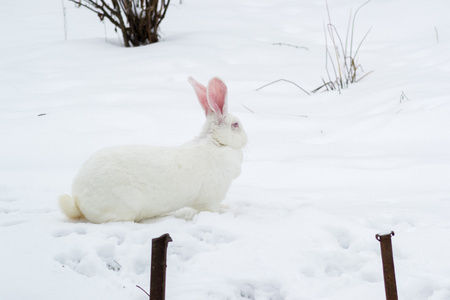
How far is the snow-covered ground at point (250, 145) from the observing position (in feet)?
5.67

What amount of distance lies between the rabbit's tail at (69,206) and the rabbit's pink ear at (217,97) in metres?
0.72

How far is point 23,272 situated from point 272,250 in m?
0.81

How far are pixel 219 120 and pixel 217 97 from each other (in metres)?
0.11

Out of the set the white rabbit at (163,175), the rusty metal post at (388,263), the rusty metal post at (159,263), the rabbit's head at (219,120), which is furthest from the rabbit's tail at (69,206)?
the rusty metal post at (388,263)

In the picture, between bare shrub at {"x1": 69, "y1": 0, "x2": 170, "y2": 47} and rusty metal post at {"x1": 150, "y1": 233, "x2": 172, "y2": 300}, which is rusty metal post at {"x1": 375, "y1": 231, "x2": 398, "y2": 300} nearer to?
rusty metal post at {"x1": 150, "y1": 233, "x2": 172, "y2": 300}

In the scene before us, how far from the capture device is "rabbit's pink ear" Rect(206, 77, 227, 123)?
8.01 feet

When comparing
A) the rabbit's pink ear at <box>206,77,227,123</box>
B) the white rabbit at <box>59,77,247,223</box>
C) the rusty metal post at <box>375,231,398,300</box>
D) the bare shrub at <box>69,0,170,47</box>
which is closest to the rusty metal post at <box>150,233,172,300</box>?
the rusty metal post at <box>375,231,398,300</box>

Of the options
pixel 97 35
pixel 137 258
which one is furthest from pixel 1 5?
pixel 137 258

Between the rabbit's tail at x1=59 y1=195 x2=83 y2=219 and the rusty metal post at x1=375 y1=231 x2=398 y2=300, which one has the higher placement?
the rusty metal post at x1=375 y1=231 x2=398 y2=300

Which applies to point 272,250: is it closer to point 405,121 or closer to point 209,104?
point 209,104

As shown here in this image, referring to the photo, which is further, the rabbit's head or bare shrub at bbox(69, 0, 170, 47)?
bare shrub at bbox(69, 0, 170, 47)

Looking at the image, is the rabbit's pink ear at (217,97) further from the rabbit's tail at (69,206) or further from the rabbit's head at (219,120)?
the rabbit's tail at (69,206)

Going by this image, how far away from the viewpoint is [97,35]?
711 cm

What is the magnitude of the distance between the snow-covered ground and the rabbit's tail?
7cm
